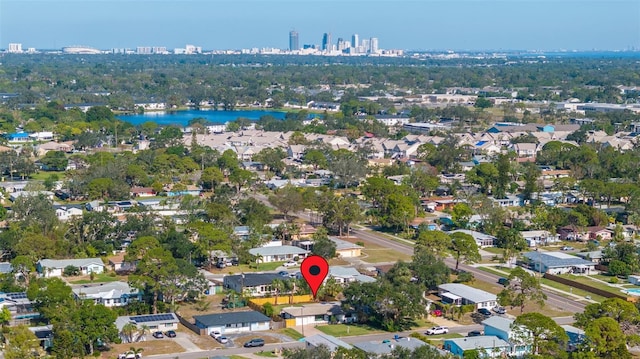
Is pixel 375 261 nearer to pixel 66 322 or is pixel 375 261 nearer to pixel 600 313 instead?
pixel 600 313

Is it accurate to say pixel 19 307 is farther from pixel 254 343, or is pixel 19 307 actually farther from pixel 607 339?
pixel 607 339

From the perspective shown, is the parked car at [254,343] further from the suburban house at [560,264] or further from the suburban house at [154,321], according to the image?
the suburban house at [560,264]

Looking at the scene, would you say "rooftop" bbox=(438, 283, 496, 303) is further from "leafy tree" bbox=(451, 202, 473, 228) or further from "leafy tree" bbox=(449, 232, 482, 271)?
"leafy tree" bbox=(451, 202, 473, 228)

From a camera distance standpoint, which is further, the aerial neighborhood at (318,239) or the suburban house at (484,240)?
the suburban house at (484,240)

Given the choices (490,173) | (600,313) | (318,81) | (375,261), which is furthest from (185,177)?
(318,81)

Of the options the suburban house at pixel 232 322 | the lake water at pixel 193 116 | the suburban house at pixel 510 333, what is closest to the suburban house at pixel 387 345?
the suburban house at pixel 510 333

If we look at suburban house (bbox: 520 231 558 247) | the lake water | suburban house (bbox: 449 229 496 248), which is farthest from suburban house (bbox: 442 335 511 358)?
the lake water
